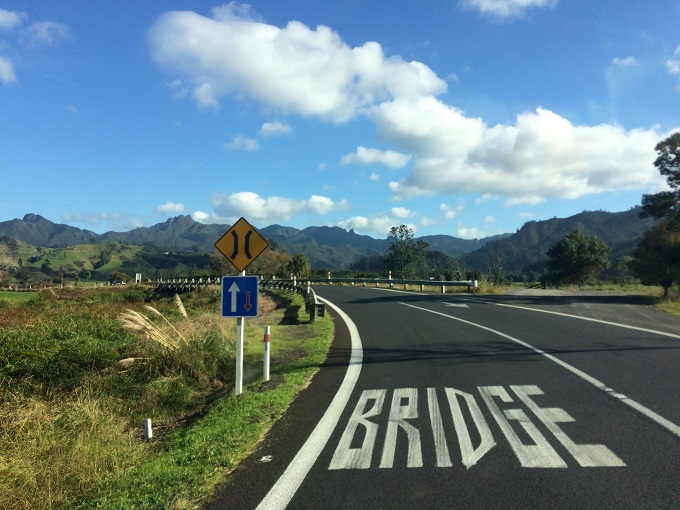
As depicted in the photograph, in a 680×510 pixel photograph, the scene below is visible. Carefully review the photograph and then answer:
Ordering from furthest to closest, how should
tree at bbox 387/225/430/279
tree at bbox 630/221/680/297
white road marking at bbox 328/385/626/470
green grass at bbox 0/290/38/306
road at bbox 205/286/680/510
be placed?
tree at bbox 387/225/430/279, green grass at bbox 0/290/38/306, tree at bbox 630/221/680/297, white road marking at bbox 328/385/626/470, road at bbox 205/286/680/510

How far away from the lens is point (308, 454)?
464 centimetres

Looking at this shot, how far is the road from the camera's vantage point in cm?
372

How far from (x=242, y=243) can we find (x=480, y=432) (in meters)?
4.72

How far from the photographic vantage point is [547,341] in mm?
10266

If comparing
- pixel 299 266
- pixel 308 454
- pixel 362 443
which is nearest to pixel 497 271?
pixel 299 266

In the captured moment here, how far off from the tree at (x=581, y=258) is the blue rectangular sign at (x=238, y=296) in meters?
80.1

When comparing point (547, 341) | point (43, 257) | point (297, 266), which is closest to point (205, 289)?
point (297, 266)

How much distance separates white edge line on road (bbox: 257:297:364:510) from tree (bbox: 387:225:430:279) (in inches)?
2364

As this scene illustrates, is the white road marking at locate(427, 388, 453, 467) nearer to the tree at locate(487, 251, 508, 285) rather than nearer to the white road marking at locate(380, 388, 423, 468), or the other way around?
the white road marking at locate(380, 388, 423, 468)

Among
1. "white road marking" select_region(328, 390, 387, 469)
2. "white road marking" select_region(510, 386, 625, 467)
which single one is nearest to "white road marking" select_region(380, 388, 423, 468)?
"white road marking" select_region(328, 390, 387, 469)

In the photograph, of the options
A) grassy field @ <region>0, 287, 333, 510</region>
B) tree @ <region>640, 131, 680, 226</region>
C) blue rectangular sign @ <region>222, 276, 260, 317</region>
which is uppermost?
tree @ <region>640, 131, 680, 226</region>

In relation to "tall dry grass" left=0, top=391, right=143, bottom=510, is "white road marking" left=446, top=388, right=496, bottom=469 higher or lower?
higher

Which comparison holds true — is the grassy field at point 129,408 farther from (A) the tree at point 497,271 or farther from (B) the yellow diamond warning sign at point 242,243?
(A) the tree at point 497,271

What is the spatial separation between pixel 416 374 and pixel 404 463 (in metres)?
3.46
